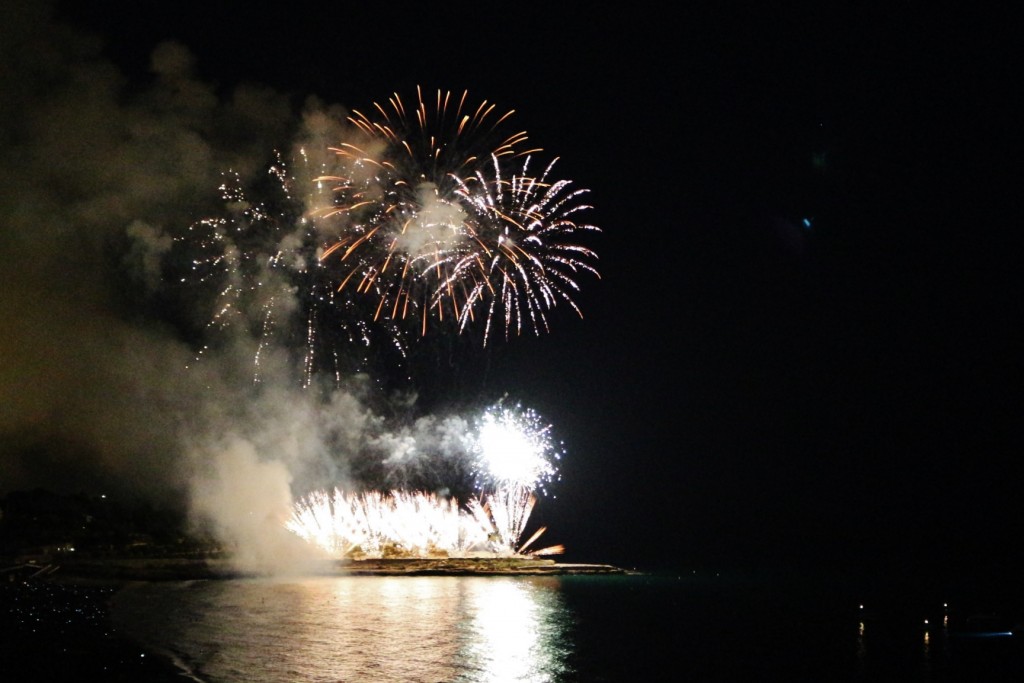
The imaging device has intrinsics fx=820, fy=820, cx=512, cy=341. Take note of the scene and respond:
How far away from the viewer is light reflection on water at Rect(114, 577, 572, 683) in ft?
78.9

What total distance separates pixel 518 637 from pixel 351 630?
6677 mm

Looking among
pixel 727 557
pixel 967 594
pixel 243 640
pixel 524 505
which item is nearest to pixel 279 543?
pixel 524 505

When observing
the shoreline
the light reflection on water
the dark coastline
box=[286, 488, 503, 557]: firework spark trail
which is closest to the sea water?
the light reflection on water

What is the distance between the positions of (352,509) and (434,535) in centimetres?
786

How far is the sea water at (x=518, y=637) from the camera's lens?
25.3 meters

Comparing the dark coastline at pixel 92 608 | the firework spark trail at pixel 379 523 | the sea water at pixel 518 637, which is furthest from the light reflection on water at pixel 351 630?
the firework spark trail at pixel 379 523

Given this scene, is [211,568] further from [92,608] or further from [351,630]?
[351,630]

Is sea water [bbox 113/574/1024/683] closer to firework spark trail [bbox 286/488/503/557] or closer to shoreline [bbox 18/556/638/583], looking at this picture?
firework spark trail [bbox 286/488/503/557]

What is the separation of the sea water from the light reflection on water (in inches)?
3.1

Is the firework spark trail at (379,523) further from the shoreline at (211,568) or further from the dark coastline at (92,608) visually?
the dark coastline at (92,608)

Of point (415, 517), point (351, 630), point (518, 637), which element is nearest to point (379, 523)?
point (415, 517)

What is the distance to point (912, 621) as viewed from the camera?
162 ft

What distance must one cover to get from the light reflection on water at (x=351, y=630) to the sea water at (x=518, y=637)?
0.08m

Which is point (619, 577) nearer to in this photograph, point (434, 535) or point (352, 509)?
point (434, 535)
